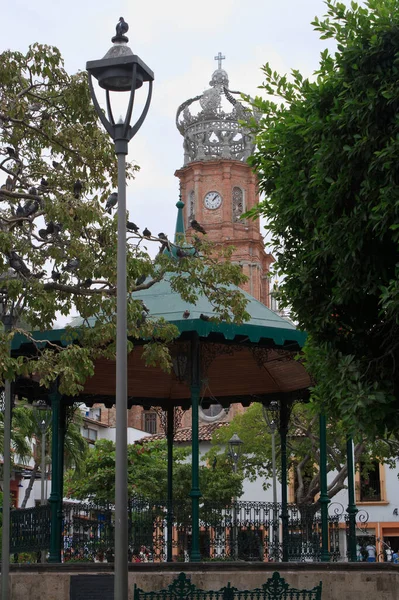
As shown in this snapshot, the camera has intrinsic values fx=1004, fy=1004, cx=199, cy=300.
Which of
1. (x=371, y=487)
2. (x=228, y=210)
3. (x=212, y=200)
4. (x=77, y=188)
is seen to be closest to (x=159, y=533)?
(x=77, y=188)

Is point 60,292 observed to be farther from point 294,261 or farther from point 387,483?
point 387,483

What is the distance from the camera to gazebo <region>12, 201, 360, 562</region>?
16.5 metres

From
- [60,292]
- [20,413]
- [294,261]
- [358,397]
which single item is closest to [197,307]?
[60,292]

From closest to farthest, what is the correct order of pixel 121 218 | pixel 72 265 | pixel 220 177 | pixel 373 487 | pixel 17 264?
pixel 121 218 < pixel 17 264 < pixel 72 265 < pixel 373 487 < pixel 220 177

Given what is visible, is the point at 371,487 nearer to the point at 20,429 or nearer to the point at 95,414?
the point at 95,414

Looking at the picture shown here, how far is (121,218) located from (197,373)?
716cm

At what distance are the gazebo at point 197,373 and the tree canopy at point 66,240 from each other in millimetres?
783

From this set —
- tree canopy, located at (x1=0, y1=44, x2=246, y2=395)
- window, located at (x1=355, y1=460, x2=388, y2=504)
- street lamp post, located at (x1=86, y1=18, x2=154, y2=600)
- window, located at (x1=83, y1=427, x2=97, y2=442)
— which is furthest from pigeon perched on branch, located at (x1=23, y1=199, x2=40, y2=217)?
window, located at (x1=83, y1=427, x2=97, y2=442)

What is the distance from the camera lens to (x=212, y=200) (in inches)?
3698

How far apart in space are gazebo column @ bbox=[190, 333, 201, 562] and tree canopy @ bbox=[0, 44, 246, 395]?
103cm

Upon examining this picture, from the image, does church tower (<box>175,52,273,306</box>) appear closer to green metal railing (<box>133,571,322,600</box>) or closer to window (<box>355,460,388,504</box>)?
window (<box>355,460,388,504</box>)

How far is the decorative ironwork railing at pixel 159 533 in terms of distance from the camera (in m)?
17.0

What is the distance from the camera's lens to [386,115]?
10250 millimetres

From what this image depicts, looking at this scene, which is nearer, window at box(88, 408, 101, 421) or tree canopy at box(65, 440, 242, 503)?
tree canopy at box(65, 440, 242, 503)
